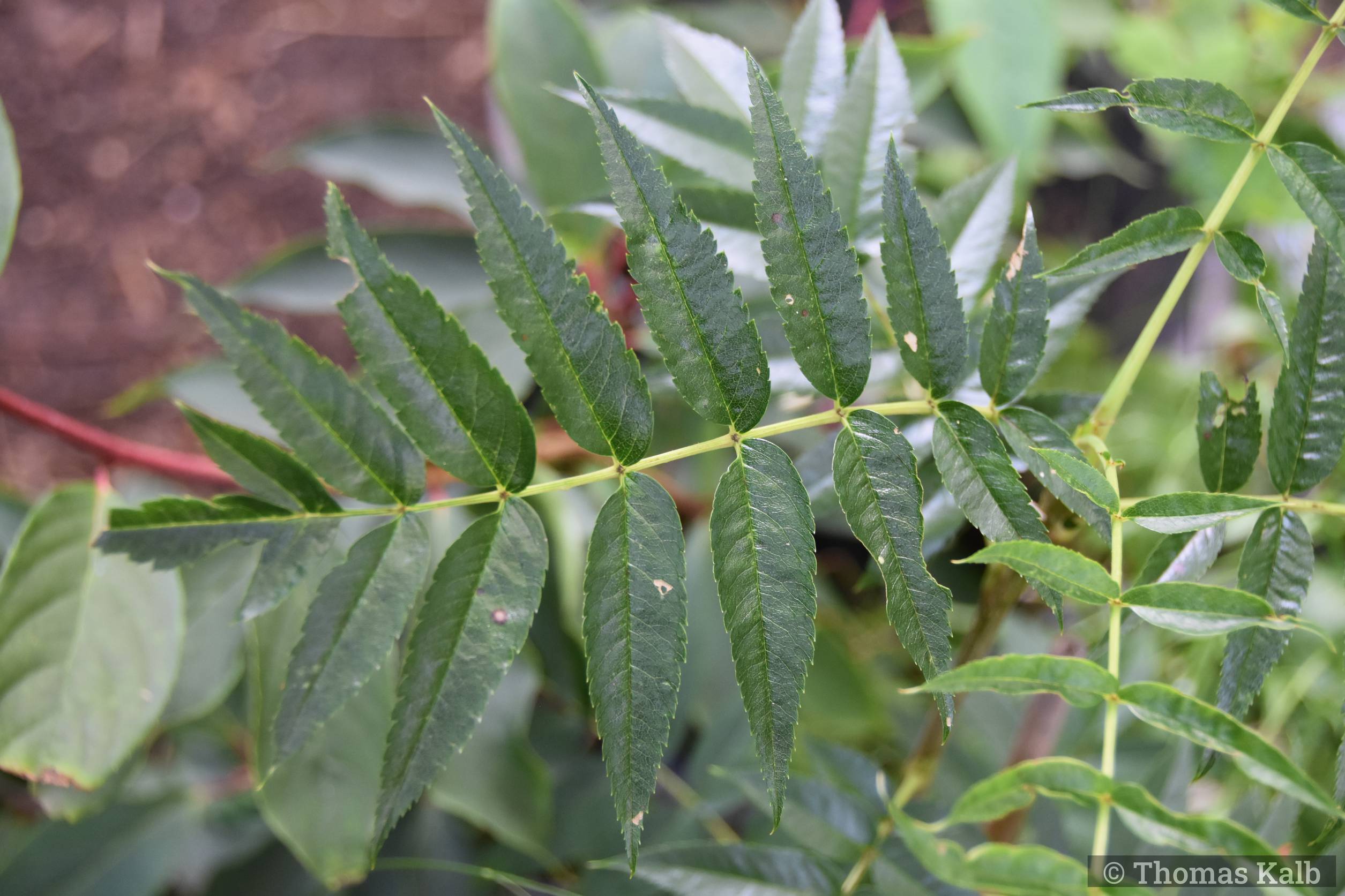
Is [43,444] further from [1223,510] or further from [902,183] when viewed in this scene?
[1223,510]

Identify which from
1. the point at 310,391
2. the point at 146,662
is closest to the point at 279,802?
the point at 146,662

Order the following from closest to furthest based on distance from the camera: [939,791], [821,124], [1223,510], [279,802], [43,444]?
[1223,510] < [821,124] < [279,802] < [939,791] < [43,444]

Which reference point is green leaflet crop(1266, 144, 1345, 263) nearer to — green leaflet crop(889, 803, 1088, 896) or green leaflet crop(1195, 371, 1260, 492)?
green leaflet crop(1195, 371, 1260, 492)

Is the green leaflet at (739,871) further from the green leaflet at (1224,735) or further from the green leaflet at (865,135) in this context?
the green leaflet at (865,135)

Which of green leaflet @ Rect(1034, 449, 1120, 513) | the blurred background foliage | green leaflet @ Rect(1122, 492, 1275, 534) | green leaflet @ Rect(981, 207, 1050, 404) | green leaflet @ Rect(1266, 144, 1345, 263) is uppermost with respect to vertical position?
green leaflet @ Rect(1266, 144, 1345, 263)

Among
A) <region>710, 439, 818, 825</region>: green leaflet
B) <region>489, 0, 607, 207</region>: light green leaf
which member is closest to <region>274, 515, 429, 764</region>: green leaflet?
<region>710, 439, 818, 825</region>: green leaflet

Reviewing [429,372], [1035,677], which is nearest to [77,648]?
[429,372]

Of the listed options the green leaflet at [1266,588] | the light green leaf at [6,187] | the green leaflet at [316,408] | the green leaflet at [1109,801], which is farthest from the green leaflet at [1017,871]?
the light green leaf at [6,187]
